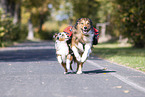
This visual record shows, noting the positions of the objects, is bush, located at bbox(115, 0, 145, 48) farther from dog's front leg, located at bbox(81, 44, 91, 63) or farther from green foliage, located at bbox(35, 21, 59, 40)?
green foliage, located at bbox(35, 21, 59, 40)

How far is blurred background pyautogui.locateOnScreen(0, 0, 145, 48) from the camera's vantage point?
1018 inches

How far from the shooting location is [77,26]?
28.9 feet

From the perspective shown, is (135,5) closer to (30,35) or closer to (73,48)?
(73,48)

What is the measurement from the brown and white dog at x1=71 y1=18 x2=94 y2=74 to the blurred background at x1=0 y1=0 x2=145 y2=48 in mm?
16964

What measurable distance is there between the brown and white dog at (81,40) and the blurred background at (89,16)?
1696 centimetres

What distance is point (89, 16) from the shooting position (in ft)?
177

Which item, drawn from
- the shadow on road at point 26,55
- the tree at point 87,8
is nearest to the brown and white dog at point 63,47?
the shadow on road at point 26,55

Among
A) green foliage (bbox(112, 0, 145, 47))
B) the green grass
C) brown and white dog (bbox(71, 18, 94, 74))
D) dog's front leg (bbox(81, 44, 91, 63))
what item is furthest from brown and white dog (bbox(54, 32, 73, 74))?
green foliage (bbox(112, 0, 145, 47))

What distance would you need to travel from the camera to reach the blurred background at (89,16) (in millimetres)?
25859

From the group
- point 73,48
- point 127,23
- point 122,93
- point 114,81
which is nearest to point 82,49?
point 73,48

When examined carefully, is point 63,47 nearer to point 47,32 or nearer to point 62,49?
point 62,49

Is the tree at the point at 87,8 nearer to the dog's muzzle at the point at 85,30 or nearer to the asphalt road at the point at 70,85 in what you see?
the dog's muzzle at the point at 85,30

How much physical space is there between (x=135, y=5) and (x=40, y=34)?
154 ft

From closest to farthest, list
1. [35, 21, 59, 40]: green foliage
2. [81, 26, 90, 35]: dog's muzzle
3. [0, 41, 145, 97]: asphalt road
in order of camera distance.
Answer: [0, 41, 145, 97]: asphalt road → [81, 26, 90, 35]: dog's muzzle → [35, 21, 59, 40]: green foliage
